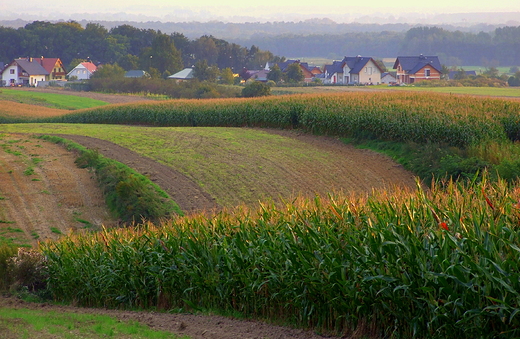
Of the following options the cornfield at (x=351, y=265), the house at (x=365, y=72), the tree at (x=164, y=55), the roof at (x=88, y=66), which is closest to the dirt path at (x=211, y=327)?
the cornfield at (x=351, y=265)

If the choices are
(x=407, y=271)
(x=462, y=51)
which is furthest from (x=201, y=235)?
(x=462, y=51)

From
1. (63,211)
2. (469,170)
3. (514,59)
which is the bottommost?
(63,211)

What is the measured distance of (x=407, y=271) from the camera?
712cm

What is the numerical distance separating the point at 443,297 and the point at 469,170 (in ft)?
54.1

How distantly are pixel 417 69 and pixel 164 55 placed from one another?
50.3 meters

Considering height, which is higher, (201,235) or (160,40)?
(160,40)

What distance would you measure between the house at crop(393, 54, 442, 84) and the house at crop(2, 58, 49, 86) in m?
67.4

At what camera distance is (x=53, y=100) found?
235 feet

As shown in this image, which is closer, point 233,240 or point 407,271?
point 407,271

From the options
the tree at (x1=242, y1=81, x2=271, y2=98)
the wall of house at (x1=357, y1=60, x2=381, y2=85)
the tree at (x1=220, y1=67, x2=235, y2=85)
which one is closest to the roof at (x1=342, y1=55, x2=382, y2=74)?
the wall of house at (x1=357, y1=60, x2=381, y2=85)

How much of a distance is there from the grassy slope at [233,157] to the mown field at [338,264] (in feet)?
32.7

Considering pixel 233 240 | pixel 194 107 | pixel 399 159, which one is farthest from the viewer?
pixel 194 107

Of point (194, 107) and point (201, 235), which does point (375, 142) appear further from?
point (201, 235)

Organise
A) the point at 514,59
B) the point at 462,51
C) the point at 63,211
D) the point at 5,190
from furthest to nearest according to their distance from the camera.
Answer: the point at 462,51, the point at 514,59, the point at 5,190, the point at 63,211
